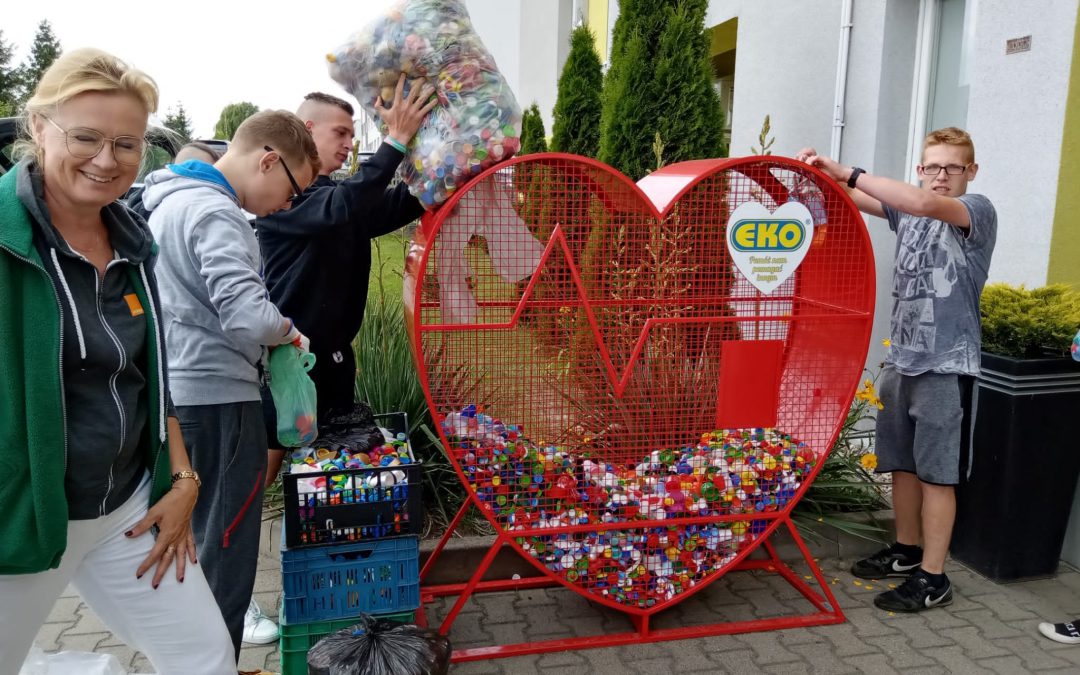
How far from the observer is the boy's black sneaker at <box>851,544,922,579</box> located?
12.3 ft

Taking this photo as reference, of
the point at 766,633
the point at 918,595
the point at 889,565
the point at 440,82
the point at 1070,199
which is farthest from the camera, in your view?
the point at 1070,199

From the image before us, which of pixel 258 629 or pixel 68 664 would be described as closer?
pixel 68 664

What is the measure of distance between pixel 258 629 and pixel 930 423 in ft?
9.46

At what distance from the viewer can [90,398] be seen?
1.65m

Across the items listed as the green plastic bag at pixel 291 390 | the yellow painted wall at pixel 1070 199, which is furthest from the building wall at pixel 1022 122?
the green plastic bag at pixel 291 390

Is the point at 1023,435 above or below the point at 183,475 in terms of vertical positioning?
below

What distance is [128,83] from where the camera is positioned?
1.62 meters

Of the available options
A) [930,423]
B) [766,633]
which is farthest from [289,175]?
[930,423]

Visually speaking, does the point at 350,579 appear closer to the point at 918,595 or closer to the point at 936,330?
the point at 918,595

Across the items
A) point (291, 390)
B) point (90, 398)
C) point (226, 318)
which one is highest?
point (226, 318)

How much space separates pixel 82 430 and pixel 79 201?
460mm

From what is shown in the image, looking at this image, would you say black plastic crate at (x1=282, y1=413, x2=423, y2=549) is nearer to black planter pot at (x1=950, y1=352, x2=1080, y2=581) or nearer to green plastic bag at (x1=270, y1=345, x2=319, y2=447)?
green plastic bag at (x1=270, y1=345, x2=319, y2=447)

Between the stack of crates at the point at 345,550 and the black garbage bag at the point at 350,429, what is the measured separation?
11cm

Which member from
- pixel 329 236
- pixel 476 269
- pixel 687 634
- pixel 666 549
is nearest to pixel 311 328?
pixel 329 236
